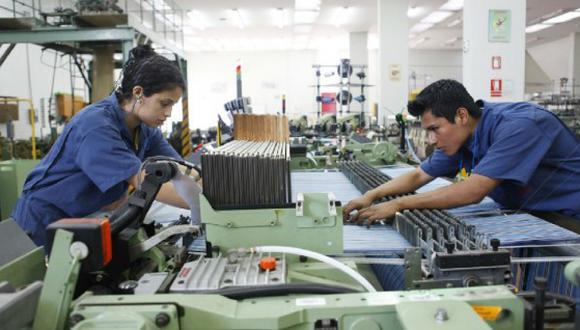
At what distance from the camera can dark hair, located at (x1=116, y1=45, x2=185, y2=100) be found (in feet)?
5.02

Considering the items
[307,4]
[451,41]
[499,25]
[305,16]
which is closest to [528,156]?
[499,25]

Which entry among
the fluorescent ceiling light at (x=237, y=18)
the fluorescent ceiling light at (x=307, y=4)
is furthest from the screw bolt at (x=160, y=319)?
the fluorescent ceiling light at (x=237, y=18)

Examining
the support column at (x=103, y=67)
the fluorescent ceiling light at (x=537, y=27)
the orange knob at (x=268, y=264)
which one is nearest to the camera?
the orange knob at (x=268, y=264)

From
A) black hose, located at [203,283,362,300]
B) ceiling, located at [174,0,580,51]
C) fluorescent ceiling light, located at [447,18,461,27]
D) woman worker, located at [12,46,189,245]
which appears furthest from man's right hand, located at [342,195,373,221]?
fluorescent ceiling light, located at [447,18,461,27]

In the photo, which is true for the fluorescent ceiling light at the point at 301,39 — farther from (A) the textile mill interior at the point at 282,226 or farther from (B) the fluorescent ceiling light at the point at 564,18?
(A) the textile mill interior at the point at 282,226

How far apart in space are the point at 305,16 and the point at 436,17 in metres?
3.11

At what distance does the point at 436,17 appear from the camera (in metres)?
10.6

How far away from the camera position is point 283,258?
40.7 inches

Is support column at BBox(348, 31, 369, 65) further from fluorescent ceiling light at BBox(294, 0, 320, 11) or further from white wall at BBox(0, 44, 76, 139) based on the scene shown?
white wall at BBox(0, 44, 76, 139)

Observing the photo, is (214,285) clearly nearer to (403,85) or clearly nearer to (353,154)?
(353,154)

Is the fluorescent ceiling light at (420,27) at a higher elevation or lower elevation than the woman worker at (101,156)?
higher

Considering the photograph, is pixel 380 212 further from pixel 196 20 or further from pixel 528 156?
pixel 196 20

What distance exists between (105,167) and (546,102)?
28.4 ft

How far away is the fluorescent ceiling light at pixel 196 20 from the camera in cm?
966
